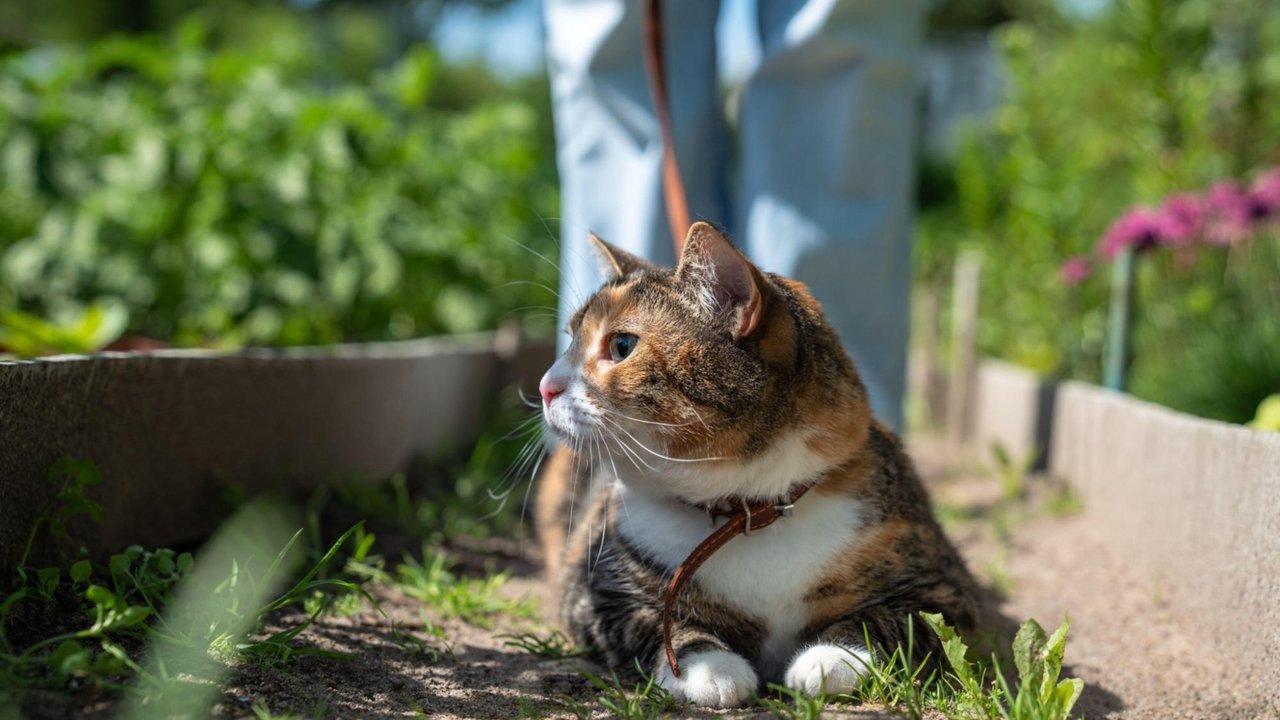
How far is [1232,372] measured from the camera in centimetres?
296

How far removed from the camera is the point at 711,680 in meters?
1.59

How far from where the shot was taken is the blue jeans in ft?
9.05

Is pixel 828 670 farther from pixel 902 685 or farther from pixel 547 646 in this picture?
pixel 547 646

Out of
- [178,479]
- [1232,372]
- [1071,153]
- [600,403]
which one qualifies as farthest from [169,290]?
[1071,153]

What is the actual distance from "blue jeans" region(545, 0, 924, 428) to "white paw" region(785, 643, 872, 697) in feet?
4.35

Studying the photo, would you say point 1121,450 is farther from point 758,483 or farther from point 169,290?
point 169,290

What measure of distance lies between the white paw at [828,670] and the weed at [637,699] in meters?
0.20

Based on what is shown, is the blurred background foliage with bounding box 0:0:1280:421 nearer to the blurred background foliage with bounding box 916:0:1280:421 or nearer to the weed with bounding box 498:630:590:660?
the blurred background foliage with bounding box 916:0:1280:421

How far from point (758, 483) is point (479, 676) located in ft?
1.92

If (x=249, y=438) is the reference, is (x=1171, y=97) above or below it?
above

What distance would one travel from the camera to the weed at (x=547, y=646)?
193cm

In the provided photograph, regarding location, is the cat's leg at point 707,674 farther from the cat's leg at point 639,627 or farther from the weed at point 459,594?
the weed at point 459,594

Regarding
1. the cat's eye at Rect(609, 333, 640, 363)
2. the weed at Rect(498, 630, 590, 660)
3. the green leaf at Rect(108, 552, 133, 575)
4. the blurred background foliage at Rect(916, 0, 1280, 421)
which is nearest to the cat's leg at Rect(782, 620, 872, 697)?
the weed at Rect(498, 630, 590, 660)

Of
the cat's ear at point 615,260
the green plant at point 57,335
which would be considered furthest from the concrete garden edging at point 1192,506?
the green plant at point 57,335
